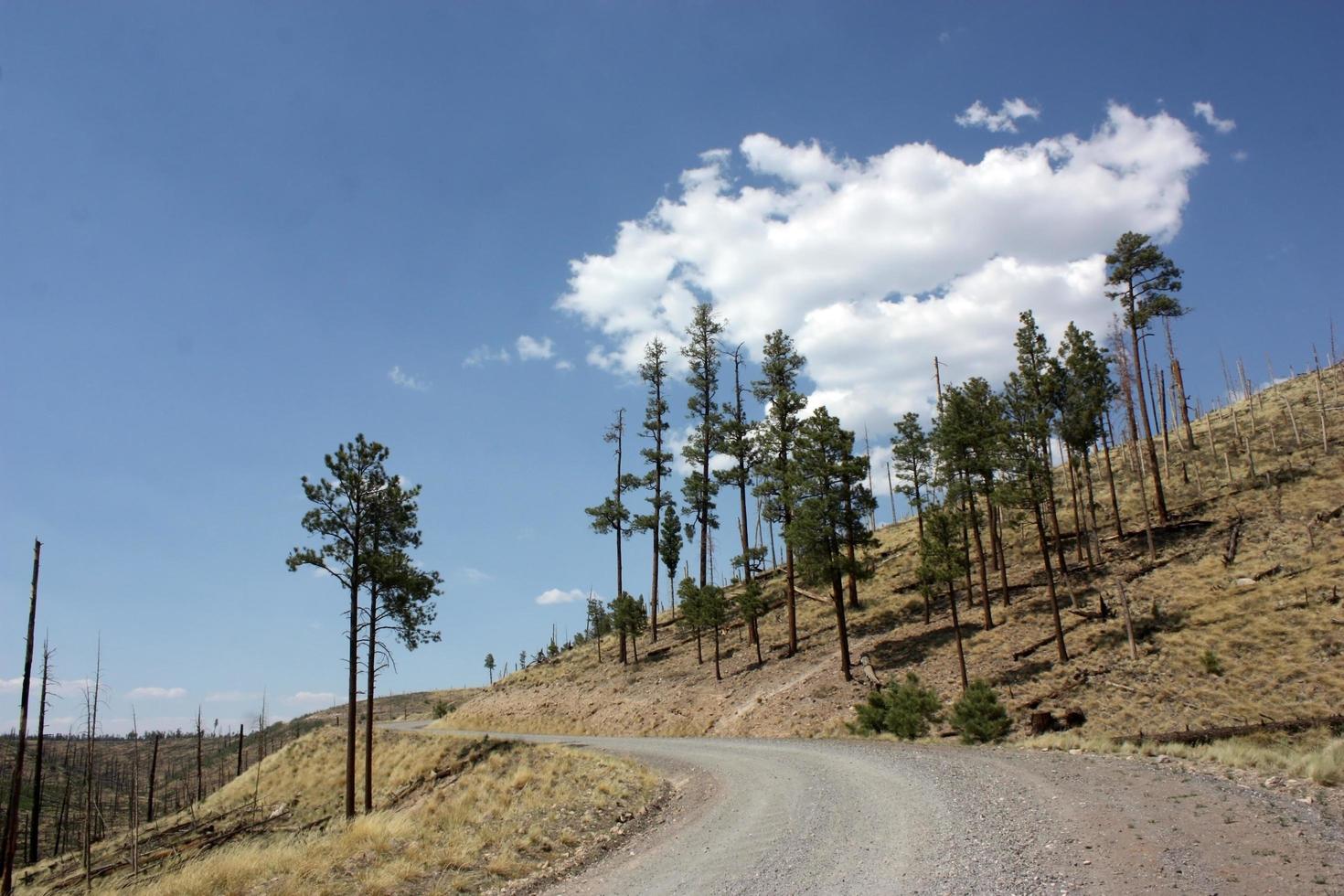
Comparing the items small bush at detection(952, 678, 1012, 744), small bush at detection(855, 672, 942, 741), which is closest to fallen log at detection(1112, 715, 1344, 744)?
small bush at detection(952, 678, 1012, 744)

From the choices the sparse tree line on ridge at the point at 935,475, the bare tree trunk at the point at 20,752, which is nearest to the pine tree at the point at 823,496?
the sparse tree line on ridge at the point at 935,475

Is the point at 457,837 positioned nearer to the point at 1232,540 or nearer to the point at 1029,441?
the point at 1029,441

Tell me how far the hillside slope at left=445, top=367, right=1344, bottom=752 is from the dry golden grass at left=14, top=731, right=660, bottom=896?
997 centimetres

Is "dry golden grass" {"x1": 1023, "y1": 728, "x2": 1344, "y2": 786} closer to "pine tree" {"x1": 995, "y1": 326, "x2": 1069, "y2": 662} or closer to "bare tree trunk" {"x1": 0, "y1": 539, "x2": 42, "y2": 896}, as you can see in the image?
"pine tree" {"x1": 995, "y1": 326, "x2": 1069, "y2": 662}

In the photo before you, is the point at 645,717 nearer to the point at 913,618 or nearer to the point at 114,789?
the point at 913,618

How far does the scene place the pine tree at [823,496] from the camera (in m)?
29.9

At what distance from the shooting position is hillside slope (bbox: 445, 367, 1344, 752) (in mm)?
22625

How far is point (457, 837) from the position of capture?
12.1m

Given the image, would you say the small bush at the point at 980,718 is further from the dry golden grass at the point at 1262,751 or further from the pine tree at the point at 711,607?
the pine tree at the point at 711,607

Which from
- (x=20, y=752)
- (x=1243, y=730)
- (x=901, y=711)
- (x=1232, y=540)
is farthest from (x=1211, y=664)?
(x=20, y=752)

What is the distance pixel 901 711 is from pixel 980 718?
2.42 m

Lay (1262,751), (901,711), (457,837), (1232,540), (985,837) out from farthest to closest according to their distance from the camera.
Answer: (1232,540), (901,711), (1262,751), (457,837), (985,837)

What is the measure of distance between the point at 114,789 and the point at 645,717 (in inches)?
4431

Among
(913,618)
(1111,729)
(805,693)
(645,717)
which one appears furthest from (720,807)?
(913,618)
